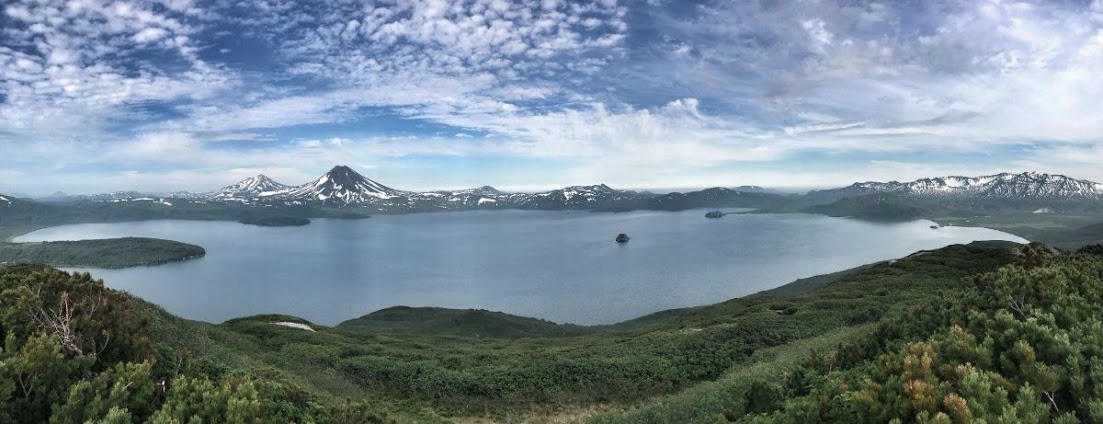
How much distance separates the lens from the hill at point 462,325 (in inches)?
2911

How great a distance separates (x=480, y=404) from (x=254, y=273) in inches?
6605

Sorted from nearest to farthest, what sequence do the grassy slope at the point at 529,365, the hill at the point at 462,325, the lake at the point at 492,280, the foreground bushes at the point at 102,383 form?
the foreground bushes at the point at 102,383 → the grassy slope at the point at 529,365 → the hill at the point at 462,325 → the lake at the point at 492,280

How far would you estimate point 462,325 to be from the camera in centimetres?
7725

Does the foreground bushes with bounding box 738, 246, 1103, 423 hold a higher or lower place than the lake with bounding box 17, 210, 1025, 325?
higher

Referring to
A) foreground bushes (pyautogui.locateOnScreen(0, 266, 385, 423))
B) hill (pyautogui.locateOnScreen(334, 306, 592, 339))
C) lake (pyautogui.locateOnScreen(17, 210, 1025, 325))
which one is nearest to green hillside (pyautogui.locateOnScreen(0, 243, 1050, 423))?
foreground bushes (pyautogui.locateOnScreen(0, 266, 385, 423))

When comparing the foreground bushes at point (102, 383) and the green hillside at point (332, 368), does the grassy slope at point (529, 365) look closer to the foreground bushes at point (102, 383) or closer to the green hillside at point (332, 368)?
the green hillside at point (332, 368)

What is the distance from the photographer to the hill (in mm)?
73938

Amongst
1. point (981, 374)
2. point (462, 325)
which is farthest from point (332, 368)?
point (462, 325)

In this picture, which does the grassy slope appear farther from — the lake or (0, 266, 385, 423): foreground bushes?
the lake

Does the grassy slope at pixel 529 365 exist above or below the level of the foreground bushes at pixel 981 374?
below

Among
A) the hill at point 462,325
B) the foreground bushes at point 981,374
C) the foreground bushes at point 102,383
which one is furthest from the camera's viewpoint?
the hill at point 462,325

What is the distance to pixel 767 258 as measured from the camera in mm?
171875

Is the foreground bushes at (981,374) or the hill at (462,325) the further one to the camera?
the hill at (462,325)

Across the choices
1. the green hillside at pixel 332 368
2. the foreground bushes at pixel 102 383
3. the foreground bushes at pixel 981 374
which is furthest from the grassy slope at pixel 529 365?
the foreground bushes at pixel 981 374
